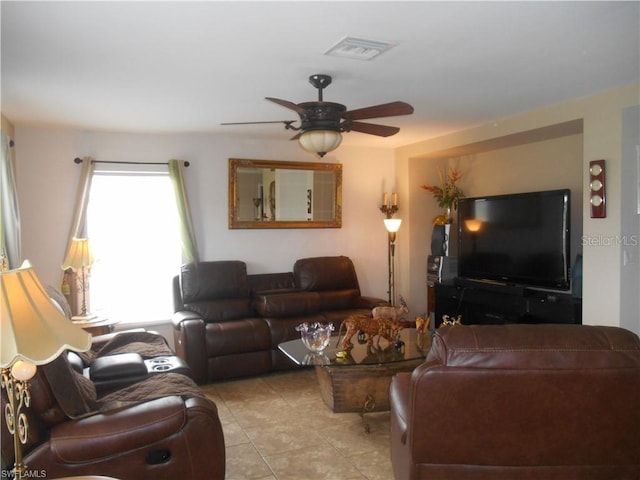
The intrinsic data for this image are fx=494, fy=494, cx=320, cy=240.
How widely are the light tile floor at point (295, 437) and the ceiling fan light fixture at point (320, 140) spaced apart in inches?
75.5

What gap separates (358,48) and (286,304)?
2.89m

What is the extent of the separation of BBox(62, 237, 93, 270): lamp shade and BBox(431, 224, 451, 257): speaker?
3.81 metres

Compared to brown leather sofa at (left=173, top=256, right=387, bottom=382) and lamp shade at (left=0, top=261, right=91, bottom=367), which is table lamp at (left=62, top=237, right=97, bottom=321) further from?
lamp shade at (left=0, top=261, right=91, bottom=367)

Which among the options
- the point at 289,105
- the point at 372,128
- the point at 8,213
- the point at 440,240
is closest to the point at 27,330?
the point at 289,105

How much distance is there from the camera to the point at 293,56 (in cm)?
279

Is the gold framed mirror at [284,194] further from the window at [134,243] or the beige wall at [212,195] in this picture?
the window at [134,243]

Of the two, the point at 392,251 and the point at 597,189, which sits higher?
the point at 597,189

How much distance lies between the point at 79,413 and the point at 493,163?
4890 mm

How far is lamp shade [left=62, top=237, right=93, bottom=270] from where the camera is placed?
4.31 meters

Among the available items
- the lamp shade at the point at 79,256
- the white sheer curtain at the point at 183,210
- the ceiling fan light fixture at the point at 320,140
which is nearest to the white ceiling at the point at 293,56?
the ceiling fan light fixture at the point at 320,140

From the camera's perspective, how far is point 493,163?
5637 millimetres

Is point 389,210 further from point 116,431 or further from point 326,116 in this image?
point 116,431

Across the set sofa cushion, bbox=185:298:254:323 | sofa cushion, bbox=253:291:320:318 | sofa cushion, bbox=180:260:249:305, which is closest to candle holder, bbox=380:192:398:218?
sofa cushion, bbox=253:291:320:318

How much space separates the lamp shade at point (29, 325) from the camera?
135cm
